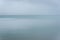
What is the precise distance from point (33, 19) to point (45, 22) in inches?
7.9

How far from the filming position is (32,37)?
39.3 inches

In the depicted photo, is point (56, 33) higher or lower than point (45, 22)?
lower

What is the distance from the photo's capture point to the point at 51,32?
1031 mm

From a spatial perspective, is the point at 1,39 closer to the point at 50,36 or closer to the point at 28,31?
the point at 28,31

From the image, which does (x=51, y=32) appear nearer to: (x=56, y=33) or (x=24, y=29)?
(x=56, y=33)

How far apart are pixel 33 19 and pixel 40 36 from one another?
0.29 meters

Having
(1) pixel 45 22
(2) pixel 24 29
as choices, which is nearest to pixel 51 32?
(1) pixel 45 22

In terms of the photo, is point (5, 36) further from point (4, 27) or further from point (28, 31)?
point (28, 31)

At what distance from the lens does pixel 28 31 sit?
1013 millimetres

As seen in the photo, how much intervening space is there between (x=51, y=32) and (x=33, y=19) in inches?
14.2

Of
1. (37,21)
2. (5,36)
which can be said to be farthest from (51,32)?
(5,36)

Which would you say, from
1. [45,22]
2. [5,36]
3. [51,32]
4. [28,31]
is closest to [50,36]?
[51,32]

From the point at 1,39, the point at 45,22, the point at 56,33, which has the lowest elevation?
the point at 1,39

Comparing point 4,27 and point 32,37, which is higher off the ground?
point 4,27
